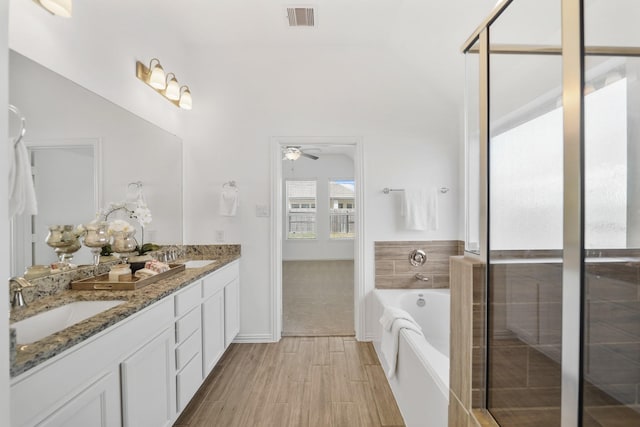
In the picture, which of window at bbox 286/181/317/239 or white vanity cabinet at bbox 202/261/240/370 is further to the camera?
window at bbox 286/181/317/239

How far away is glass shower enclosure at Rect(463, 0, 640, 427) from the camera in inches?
22.0

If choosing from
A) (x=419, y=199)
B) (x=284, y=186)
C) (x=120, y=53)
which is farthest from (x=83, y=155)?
(x=284, y=186)

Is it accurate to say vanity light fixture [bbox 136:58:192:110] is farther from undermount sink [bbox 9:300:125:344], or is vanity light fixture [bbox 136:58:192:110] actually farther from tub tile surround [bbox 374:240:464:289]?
tub tile surround [bbox 374:240:464:289]

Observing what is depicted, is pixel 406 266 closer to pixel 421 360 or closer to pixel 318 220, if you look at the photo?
pixel 421 360

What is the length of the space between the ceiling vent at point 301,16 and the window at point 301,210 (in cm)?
486

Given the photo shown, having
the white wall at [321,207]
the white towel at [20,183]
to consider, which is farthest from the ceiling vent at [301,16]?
the white wall at [321,207]

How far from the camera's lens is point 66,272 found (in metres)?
1.58

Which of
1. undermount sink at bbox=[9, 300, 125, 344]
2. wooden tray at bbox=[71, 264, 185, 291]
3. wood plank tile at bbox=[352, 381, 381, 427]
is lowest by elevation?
wood plank tile at bbox=[352, 381, 381, 427]

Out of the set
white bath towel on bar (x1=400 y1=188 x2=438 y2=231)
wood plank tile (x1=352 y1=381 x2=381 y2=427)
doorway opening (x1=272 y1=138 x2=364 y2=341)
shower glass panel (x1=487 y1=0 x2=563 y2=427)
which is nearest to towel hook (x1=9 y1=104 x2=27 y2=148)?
shower glass panel (x1=487 y1=0 x2=563 y2=427)

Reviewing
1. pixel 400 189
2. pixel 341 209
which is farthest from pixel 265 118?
pixel 341 209

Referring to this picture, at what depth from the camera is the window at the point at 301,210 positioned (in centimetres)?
738

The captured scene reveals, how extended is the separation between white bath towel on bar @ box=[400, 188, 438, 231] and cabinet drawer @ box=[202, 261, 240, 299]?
169cm

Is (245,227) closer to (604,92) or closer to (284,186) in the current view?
(604,92)

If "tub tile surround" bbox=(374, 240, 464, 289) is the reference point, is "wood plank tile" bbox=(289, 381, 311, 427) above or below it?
below
